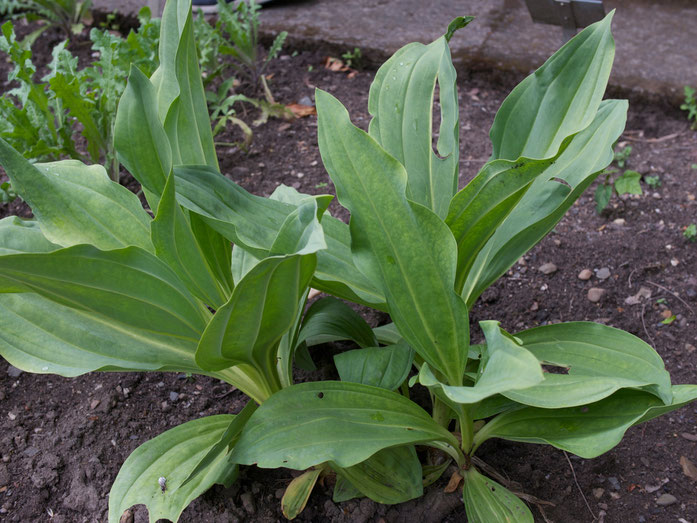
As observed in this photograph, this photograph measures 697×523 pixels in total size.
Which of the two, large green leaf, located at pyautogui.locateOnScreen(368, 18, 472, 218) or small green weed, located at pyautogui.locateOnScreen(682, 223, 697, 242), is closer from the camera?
large green leaf, located at pyautogui.locateOnScreen(368, 18, 472, 218)

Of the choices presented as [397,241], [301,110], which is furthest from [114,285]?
[301,110]

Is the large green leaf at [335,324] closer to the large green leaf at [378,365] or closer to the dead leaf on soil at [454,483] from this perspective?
the large green leaf at [378,365]

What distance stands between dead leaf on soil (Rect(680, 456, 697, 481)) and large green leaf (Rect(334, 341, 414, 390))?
2.33 ft

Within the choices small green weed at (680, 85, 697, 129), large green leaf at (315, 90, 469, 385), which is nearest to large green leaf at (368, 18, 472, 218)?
large green leaf at (315, 90, 469, 385)

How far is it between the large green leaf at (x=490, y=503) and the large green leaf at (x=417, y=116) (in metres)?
0.60

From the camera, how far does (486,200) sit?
129 cm

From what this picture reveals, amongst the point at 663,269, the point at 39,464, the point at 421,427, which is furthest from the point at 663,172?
the point at 39,464

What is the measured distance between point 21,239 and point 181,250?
1.16 ft

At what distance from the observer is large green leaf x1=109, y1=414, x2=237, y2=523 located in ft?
4.57

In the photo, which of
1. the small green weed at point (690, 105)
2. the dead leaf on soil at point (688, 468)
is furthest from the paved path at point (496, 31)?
the dead leaf on soil at point (688, 468)

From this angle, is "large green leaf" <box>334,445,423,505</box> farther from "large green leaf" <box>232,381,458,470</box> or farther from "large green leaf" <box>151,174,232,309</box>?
"large green leaf" <box>151,174,232,309</box>

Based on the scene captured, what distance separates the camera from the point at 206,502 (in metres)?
1.55

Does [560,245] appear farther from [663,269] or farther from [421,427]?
[421,427]

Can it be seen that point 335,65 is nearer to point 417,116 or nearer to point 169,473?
point 417,116
